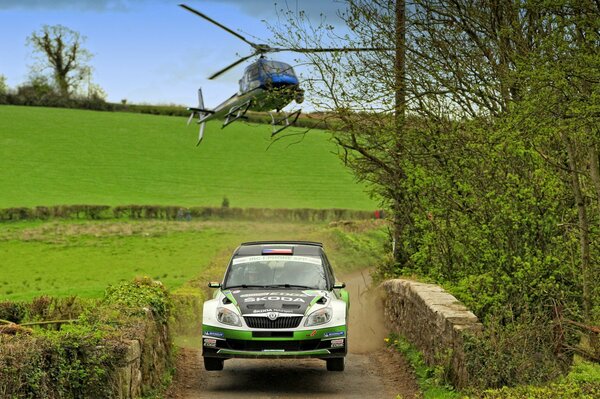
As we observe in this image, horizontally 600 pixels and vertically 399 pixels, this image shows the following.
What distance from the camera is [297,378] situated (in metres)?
14.4

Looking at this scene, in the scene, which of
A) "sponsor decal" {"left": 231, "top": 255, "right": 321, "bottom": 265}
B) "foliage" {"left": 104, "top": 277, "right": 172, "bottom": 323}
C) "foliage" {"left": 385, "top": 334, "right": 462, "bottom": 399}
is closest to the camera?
"foliage" {"left": 385, "top": 334, "right": 462, "bottom": 399}

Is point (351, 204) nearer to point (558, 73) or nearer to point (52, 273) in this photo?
point (52, 273)

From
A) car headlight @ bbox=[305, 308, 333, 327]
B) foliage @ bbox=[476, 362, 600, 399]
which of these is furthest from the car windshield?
foliage @ bbox=[476, 362, 600, 399]

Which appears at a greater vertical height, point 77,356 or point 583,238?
point 583,238

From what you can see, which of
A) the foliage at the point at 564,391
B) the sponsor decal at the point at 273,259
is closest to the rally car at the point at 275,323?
the sponsor decal at the point at 273,259

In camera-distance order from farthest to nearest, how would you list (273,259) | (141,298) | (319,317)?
(273,259), (319,317), (141,298)

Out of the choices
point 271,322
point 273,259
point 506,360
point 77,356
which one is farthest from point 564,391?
point 273,259

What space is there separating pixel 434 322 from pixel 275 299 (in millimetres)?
2298

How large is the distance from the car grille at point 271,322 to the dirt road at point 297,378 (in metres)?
0.90

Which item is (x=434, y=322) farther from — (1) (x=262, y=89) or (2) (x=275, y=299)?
(1) (x=262, y=89)

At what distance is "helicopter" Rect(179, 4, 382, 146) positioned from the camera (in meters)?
20.2

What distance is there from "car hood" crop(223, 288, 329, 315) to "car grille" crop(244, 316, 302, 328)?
10cm

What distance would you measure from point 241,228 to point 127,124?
4330 centimetres

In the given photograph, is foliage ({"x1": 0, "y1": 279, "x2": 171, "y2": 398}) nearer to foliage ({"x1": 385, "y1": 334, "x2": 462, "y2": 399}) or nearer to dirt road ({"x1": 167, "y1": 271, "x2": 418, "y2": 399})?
dirt road ({"x1": 167, "y1": 271, "x2": 418, "y2": 399})
